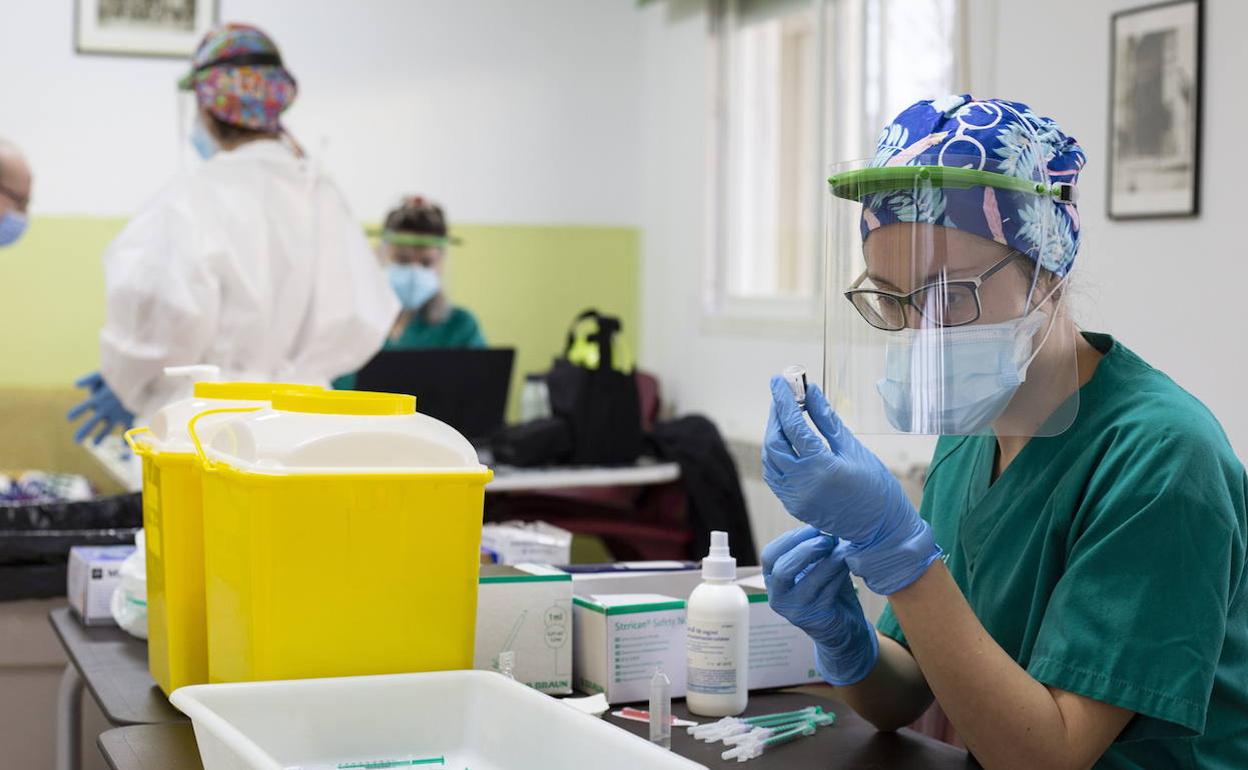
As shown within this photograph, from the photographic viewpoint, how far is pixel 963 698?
129 centimetres

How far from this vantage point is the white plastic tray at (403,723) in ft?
4.02

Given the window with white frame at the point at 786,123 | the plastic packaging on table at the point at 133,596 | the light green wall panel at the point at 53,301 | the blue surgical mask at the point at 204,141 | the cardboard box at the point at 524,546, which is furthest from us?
the light green wall panel at the point at 53,301

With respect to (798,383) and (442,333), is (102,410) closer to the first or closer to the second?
(442,333)

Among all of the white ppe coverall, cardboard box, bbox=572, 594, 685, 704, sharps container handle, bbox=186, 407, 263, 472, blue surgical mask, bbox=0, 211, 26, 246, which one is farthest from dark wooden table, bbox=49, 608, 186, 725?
blue surgical mask, bbox=0, 211, 26, 246

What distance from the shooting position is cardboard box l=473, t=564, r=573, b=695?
5.15ft

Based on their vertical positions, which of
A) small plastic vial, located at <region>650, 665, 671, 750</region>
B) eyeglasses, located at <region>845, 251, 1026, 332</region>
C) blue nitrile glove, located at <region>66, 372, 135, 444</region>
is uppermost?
eyeglasses, located at <region>845, 251, 1026, 332</region>

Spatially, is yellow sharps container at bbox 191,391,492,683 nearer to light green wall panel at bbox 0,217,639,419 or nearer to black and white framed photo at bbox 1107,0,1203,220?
black and white framed photo at bbox 1107,0,1203,220

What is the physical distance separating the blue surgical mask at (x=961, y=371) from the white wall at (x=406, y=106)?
3.85 m

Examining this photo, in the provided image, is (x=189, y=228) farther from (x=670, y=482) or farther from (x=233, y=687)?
(x=233, y=687)

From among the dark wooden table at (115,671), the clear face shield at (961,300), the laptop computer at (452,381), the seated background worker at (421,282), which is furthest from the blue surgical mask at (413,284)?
the clear face shield at (961,300)

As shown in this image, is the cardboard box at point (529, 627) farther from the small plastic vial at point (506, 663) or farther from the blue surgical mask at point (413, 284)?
the blue surgical mask at point (413, 284)

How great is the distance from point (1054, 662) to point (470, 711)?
0.55 m

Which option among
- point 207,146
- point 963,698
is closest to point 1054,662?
point 963,698

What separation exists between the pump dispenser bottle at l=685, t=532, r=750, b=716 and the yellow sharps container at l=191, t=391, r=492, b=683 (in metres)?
0.27
